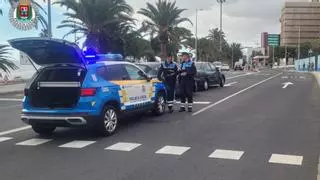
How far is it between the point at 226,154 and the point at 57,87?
394 cm

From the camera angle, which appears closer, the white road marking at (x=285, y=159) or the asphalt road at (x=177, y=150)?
the asphalt road at (x=177, y=150)

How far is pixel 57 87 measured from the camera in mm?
10633

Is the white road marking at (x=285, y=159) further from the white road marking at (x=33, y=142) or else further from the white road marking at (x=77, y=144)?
the white road marking at (x=33, y=142)

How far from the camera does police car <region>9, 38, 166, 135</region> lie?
410 inches

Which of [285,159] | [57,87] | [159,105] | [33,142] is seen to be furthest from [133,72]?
[285,159]

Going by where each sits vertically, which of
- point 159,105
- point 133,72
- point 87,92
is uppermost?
point 133,72

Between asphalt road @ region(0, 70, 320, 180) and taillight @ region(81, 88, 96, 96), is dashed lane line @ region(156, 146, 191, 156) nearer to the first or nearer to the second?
asphalt road @ region(0, 70, 320, 180)

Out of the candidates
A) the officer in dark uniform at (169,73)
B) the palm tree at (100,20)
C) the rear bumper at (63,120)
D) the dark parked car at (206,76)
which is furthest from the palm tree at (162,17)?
the rear bumper at (63,120)

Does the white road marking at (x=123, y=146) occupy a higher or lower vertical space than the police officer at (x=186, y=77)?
lower

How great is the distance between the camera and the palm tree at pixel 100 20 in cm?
3720

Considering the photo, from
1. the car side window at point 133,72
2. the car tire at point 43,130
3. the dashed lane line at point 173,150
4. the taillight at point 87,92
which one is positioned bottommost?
the dashed lane line at point 173,150

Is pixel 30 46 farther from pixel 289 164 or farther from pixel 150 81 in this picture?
pixel 289 164

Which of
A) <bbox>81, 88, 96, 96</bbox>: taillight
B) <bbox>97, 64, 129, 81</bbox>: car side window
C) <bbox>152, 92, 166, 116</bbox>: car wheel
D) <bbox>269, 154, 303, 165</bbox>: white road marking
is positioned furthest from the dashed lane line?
<bbox>152, 92, 166, 116</bbox>: car wheel

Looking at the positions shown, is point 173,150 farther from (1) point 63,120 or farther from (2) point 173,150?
(1) point 63,120
